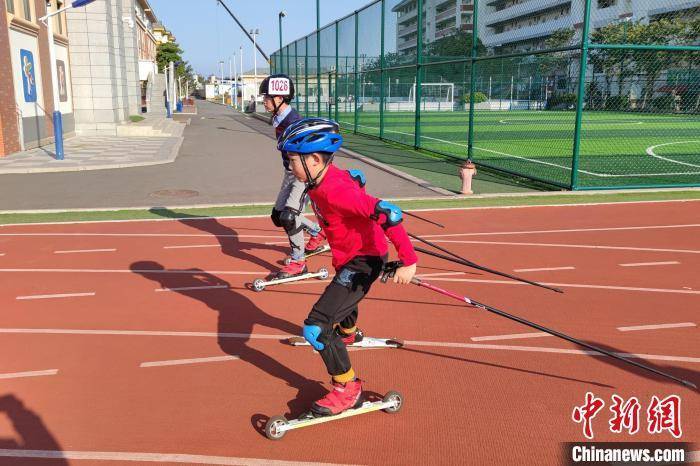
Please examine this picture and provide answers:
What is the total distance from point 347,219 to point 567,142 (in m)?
22.4

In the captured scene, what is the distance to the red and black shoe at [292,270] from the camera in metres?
7.28

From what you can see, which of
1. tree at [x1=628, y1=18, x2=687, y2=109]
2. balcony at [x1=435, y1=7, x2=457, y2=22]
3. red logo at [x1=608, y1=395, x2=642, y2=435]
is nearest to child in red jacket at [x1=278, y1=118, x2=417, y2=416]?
red logo at [x1=608, y1=395, x2=642, y2=435]

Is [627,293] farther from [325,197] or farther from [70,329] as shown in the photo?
[70,329]

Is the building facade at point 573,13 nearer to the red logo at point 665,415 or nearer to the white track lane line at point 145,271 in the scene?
the white track lane line at point 145,271

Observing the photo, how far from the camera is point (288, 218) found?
715 centimetres

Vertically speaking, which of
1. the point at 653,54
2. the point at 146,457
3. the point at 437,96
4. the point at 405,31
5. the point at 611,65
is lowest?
the point at 146,457

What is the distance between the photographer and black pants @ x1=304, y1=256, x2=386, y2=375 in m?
3.96

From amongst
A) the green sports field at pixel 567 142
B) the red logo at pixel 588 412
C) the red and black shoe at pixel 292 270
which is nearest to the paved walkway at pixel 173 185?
the green sports field at pixel 567 142

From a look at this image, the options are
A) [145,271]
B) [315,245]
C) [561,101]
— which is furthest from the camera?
[561,101]

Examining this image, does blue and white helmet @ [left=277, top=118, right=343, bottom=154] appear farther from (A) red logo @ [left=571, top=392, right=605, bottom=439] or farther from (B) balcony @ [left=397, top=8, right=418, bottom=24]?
(B) balcony @ [left=397, top=8, right=418, bottom=24]

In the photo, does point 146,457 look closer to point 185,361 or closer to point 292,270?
point 185,361

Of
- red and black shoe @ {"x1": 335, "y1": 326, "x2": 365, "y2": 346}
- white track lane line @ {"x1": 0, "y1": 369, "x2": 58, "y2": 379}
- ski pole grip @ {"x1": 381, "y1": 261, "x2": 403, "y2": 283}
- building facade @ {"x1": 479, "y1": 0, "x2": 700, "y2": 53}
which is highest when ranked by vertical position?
building facade @ {"x1": 479, "y1": 0, "x2": 700, "y2": 53}

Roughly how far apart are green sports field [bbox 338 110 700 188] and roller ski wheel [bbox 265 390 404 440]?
10779mm

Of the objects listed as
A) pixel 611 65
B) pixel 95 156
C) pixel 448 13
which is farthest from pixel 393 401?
pixel 448 13
